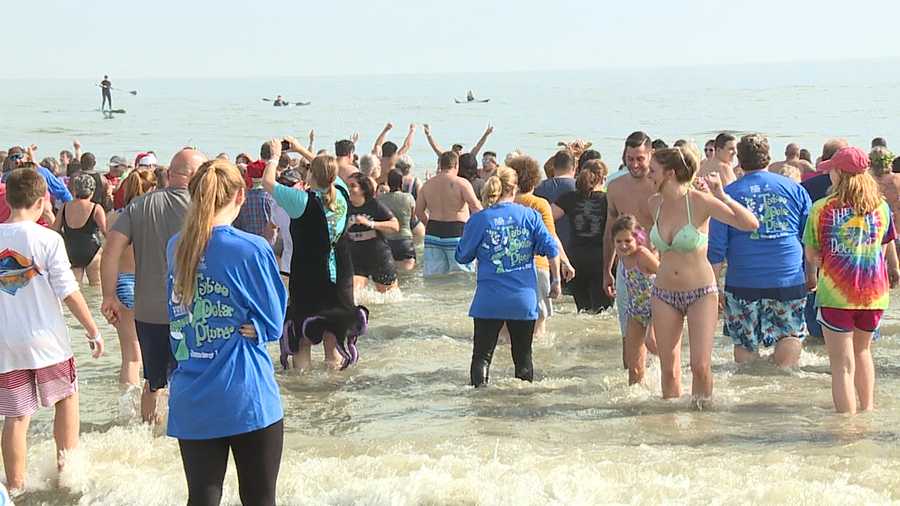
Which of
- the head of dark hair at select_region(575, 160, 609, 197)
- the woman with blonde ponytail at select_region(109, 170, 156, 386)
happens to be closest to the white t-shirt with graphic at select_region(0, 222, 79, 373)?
the woman with blonde ponytail at select_region(109, 170, 156, 386)

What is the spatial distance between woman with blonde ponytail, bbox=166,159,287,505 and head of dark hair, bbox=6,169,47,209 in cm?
166

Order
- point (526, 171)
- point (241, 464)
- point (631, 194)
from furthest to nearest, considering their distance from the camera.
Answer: point (526, 171), point (631, 194), point (241, 464)

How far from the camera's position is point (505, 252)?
7.37 m

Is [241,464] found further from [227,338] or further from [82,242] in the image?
[82,242]

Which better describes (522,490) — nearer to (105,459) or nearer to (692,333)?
(692,333)

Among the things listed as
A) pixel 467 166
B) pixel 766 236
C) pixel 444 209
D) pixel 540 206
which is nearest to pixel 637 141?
pixel 540 206

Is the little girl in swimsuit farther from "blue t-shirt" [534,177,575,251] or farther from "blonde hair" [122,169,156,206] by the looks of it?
"blonde hair" [122,169,156,206]

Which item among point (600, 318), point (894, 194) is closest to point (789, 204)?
point (894, 194)

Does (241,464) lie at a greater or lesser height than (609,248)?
lesser

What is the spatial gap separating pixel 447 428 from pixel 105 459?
201 cm

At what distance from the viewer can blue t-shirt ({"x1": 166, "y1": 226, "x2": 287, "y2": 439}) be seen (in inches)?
161

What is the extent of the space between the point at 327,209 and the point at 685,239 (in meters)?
2.50

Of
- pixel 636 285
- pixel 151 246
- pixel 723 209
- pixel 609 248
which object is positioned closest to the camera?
pixel 151 246

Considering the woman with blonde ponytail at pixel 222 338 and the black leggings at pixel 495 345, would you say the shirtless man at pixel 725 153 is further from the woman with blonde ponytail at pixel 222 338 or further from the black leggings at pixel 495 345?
the woman with blonde ponytail at pixel 222 338
